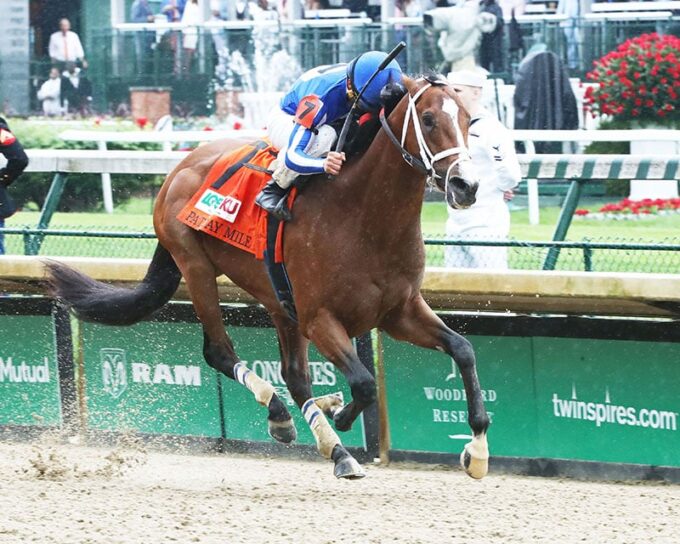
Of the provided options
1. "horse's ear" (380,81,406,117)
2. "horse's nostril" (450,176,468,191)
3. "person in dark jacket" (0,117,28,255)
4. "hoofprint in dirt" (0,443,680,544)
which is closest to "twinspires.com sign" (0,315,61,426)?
"hoofprint in dirt" (0,443,680,544)

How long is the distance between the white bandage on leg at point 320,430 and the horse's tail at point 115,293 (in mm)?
1261

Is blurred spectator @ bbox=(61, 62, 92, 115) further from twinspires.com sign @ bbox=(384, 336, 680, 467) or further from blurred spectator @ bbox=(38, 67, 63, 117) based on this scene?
twinspires.com sign @ bbox=(384, 336, 680, 467)

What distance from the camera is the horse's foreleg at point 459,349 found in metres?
5.50

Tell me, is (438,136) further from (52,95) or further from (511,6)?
(52,95)

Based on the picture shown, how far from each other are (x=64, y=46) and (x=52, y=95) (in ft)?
1.70

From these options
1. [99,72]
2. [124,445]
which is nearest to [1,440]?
[124,445]

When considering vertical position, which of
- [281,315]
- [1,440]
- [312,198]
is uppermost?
[312,198]

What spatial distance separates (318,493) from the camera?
5965mm

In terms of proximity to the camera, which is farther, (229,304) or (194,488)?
(229,304)

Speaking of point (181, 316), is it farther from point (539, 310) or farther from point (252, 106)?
point (252, 106)

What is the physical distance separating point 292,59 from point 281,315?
6.44 meters

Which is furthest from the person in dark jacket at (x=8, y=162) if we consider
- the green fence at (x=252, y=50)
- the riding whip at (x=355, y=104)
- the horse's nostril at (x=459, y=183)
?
the green fence at (x=252, y=50)

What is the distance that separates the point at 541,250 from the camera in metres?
6.79

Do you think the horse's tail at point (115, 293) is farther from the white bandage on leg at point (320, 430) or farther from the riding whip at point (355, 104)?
the riding whip at point (355, 104)
